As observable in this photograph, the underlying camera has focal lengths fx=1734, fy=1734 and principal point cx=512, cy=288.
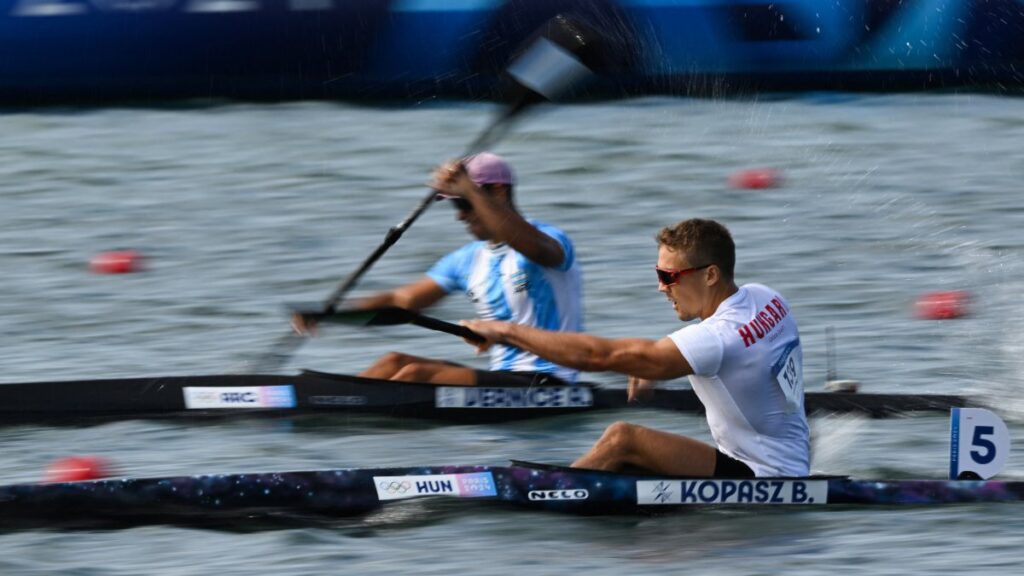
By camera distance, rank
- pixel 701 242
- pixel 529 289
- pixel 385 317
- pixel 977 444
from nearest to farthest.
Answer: pixel 701 242 → pixel 977 444 → pixel 385 317 → pixel 529 289

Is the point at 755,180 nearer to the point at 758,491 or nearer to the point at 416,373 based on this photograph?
the point at 416,373

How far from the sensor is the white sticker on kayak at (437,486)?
589 centimetres

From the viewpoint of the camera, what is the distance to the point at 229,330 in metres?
9.26

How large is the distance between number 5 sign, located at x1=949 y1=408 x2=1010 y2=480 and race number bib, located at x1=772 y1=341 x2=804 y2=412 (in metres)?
0.56

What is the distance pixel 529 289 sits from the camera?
23.9 ft

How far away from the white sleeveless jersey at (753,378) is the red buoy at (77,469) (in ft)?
7.98

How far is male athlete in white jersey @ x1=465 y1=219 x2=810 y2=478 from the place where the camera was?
553 cm

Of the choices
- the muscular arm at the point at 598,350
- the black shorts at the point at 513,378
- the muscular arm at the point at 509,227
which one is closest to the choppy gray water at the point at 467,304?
the black shorts at the point at 513,378

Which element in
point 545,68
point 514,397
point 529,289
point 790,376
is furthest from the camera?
point 545,68

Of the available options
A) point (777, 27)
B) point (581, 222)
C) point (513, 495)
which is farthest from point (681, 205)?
point (513, 495)

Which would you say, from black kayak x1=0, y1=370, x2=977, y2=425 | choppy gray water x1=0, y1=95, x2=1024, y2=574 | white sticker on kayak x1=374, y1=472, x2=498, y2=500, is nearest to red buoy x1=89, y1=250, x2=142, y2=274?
choppy gray water x1=0, y1=95, x2=1024, y2=574

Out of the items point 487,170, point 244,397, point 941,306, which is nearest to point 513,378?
point 487,170

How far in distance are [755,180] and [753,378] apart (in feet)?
20.3

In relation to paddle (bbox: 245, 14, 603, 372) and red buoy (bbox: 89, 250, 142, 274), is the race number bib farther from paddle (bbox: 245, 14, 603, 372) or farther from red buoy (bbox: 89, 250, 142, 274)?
red buoy (bbox: 89, 250, 142, 274)
